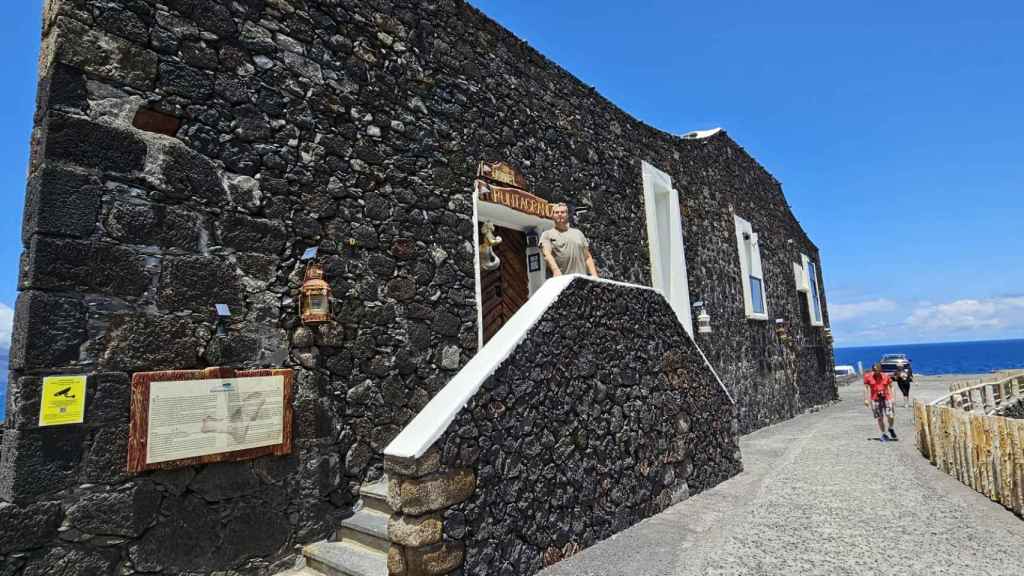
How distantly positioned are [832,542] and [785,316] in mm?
11959

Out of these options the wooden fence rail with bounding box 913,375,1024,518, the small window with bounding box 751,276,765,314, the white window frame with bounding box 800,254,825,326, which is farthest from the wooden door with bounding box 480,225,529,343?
the white window frame with bounding box 800,254,825,326

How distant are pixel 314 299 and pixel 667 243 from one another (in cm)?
717

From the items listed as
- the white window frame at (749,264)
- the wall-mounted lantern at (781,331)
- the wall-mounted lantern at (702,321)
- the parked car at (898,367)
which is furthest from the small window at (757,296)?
the parked car at (898,367)

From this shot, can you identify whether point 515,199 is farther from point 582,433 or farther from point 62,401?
point 62,401

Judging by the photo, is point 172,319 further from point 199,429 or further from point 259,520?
point 259,520

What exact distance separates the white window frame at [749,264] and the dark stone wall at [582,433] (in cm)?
697

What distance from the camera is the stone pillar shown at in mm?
3123

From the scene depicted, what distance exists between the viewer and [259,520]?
375 cm

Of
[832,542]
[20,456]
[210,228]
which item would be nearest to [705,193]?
[832,542]

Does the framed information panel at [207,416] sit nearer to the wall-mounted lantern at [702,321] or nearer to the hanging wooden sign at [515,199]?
the hanging wooden sign at [515,199]

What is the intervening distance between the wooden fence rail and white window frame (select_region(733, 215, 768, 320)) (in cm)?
457

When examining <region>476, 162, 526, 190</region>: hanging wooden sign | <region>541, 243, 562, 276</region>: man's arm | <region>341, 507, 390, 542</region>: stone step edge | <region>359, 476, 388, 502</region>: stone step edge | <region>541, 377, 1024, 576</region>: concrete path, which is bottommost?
<region>541, 377, 1024, 576</region>: concrete path

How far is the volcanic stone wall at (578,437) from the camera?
137 inches

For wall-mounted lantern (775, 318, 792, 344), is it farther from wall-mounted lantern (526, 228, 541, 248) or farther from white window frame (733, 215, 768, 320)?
wall-mounted lantern (526, 228, 541, 248)
